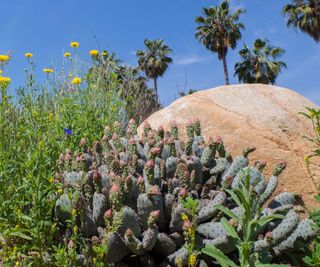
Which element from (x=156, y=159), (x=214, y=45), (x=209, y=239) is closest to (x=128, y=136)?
(x=156, y=159)

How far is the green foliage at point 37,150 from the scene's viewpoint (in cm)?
332

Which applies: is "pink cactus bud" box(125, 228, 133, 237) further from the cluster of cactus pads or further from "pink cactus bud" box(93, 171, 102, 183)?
"pink cactus bud" box(93, 171, 102, 183)

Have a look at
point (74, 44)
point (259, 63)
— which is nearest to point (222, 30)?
point (259, 63)

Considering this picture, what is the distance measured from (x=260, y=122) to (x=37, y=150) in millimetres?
2136

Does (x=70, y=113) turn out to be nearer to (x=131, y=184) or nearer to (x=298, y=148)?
(x=131, y=184)

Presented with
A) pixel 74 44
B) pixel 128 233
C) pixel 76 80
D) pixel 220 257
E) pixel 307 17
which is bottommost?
pixel 220 257

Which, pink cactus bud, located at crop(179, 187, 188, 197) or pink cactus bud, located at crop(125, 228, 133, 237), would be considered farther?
pink cactus bud, located at crop(179, 187, 188, 197)

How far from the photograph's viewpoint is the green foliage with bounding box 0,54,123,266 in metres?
3.32

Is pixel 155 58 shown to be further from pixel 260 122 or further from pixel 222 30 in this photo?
pixel 260 122

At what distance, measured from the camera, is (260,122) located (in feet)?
15.1

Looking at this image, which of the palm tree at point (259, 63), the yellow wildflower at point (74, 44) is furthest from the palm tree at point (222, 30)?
the yellow wildflower at point (74, 44)

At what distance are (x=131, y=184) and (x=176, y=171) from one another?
0.43 meters

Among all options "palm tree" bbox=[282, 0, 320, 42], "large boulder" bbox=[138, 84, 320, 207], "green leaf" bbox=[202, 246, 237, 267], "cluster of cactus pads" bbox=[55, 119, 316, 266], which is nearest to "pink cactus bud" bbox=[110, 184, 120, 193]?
"cluster of cactus pads" bbox=[55, 119, 316, 266]

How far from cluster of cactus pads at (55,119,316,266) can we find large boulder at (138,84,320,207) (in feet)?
1.52
